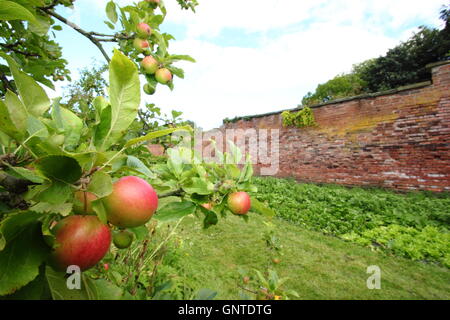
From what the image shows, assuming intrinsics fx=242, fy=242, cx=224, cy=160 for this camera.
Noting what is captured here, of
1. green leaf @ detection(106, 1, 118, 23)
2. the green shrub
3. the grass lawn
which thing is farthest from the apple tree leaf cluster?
the green shrub

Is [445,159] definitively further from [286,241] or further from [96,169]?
[96,169]

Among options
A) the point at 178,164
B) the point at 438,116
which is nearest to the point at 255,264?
the point at 178,164

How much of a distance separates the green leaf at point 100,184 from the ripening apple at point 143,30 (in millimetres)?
1113

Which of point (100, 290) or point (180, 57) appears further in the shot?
point (180, 57)

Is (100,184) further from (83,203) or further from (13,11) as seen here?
→ (13,11)

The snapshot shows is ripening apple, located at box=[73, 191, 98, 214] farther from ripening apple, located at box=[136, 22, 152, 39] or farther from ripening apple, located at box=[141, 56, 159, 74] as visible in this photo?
ripening apple, located at box=[136, 22, 152, 39]

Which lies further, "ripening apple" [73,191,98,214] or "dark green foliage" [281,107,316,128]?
"dark green foliage" [281,107,316,128]

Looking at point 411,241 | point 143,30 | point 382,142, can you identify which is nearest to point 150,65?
point 143,30

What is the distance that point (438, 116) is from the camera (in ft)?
17.6

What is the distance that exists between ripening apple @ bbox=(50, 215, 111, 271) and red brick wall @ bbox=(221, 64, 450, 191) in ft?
22.6

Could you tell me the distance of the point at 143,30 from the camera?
1.24m

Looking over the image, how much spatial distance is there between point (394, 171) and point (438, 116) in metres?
1.49

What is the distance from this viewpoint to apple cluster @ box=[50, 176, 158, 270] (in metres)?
0.40

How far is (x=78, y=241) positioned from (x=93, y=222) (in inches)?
1.4
